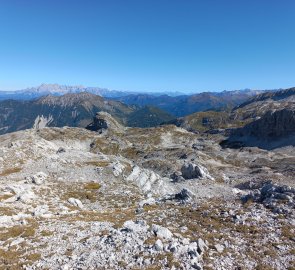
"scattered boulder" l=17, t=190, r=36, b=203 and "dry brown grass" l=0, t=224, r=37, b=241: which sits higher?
"dry brown grass" l=0, t=224, r=37, b=241

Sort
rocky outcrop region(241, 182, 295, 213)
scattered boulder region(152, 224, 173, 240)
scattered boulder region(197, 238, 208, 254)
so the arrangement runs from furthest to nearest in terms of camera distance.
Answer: rocky outcrop region(241, 182, 295, 213), scattered boulder region(152, 224, 173, 240), scattered boulder region(197, 238, 208, 254)

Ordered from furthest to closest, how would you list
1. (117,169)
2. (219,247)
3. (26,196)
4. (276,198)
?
(117,169), (26,196), (276,198), (219,247)

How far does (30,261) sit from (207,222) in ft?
55.6

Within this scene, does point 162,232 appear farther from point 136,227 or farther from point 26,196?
point 26,196

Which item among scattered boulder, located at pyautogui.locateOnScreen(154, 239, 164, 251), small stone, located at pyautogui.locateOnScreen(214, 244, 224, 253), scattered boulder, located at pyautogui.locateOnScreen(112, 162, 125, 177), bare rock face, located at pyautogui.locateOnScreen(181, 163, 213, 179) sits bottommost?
bare rock face, located at pyautogui.locateOnScreen(181, 163, 213, 179)

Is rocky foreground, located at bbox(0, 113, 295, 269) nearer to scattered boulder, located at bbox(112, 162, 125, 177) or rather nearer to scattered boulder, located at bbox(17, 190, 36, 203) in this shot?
scattered boulder, located at bbox(17, 190, 36, 203)

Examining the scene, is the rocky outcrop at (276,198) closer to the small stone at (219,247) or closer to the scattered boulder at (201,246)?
the small stone at (219,247)

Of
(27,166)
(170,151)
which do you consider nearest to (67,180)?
(27,166)

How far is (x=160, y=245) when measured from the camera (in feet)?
72.9

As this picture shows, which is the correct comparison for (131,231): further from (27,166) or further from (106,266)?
(27,166)

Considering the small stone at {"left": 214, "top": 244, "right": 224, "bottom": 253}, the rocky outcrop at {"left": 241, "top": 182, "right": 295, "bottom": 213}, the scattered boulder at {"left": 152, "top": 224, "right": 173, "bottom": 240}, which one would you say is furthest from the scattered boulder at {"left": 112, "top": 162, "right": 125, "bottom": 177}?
the small stone at {"left": 214, "top": 244, "right": 224, "bottom": 253}

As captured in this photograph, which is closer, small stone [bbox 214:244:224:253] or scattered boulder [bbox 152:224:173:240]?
small stone [bbox 214:244:224:253]

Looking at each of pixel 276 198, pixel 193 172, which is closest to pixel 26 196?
pixel 276 198

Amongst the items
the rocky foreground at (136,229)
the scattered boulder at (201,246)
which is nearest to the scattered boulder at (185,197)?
the rocky foreground at (136,229)
